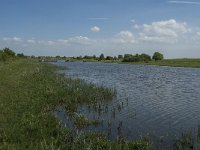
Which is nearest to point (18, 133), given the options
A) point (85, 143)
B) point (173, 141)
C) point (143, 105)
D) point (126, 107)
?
point (85, 143)

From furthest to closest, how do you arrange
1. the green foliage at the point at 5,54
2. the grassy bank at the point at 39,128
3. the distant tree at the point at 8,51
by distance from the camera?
the distant tree at the point at 8,51 < the green foliage at the point at 5,54 < the grassy bank at the point at 39,128

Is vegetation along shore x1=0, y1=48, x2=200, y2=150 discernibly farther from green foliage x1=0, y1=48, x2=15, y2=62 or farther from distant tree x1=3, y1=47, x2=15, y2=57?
distant tree x1=3, y1=47, x2=15, y2=57

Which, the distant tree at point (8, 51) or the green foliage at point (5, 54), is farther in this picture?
the distant tree at point (8, 51)

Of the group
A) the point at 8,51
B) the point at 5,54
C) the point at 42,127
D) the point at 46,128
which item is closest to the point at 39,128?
the point at 42,127

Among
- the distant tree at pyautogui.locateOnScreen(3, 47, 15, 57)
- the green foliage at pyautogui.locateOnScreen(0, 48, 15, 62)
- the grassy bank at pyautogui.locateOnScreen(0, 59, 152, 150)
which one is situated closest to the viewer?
the grassy bank at pyautogui.locateOnScreen(0, 59, 152, 150)

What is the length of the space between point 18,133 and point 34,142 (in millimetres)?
1719

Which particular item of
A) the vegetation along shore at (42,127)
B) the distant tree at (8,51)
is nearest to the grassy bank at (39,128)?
the vegetation along shore at (42,127)

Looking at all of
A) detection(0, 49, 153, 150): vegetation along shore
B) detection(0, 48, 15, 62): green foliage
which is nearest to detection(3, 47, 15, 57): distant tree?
detection(0, 48, 15, 62): green foliage

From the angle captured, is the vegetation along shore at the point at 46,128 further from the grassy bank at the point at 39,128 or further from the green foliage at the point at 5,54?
the green foliage at the point at 5,54

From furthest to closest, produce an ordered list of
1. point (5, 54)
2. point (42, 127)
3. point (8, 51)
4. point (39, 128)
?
point (8, 51) → point (5, 54) → point (42, 127) → point (39, 128)

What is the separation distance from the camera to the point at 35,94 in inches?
1253

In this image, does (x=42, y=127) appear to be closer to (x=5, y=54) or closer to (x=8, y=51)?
(x=5, y=54)

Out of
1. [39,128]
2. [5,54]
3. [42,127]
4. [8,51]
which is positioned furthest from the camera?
[8,51]

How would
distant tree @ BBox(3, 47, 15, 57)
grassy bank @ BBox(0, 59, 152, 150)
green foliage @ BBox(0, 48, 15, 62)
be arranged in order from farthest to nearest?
1. distant tree @ BBox(3, 47, 15, 57)
2. green foliage @ BBox(0, 48, 15, 62)
3. grassy bank @ BBox(0, 59, 152, 150)
